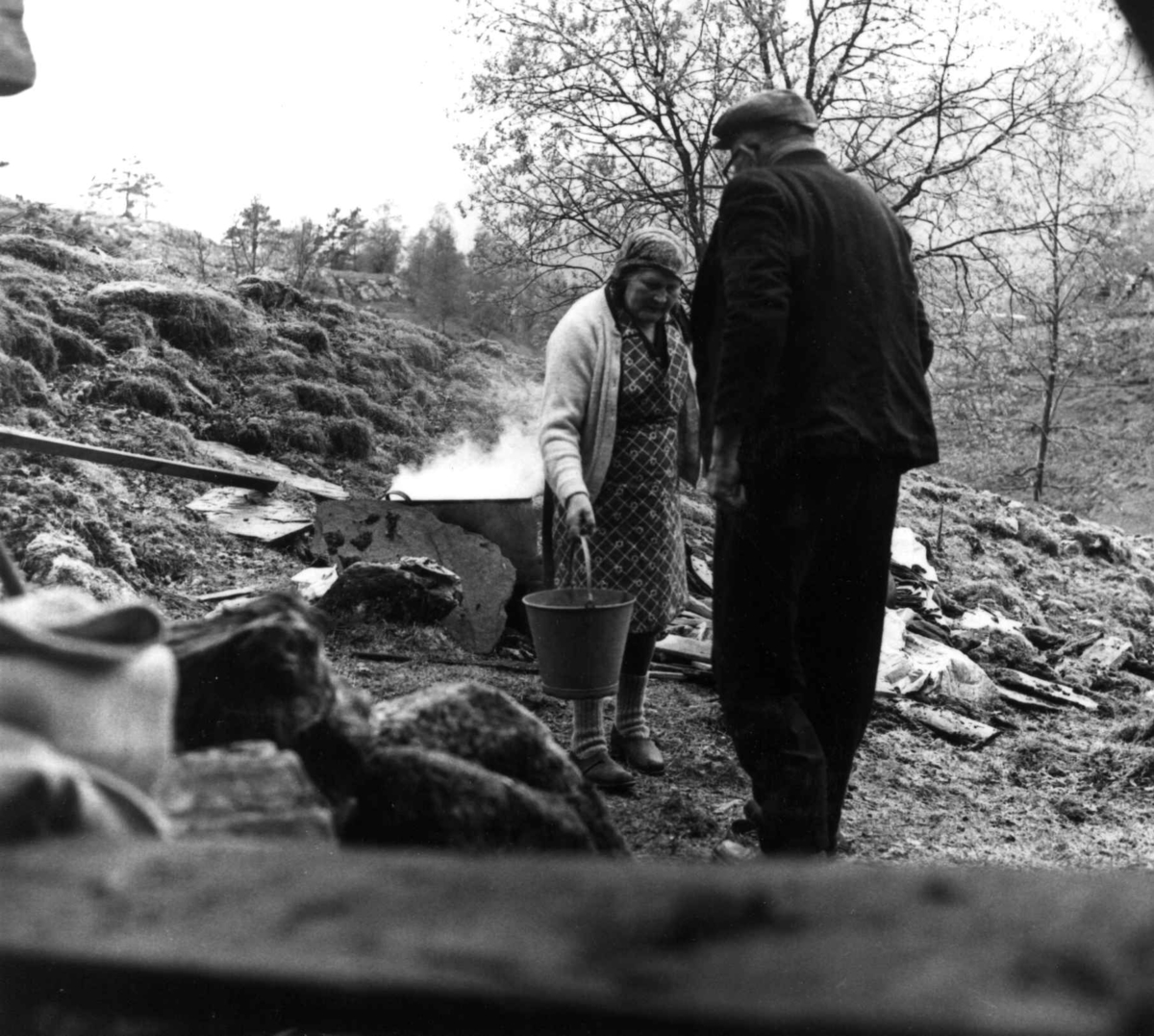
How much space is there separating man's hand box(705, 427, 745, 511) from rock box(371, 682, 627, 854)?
1300mm

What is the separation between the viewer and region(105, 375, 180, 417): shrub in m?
9.20

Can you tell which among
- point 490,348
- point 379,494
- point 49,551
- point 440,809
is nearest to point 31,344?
point 379,494

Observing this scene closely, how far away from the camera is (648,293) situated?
13.1 ft

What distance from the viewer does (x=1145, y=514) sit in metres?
21.0

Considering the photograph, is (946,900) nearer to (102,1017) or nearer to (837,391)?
(102,1017)

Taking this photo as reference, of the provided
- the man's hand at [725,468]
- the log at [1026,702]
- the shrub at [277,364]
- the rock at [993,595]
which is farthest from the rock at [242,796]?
the shrub at [277,364]

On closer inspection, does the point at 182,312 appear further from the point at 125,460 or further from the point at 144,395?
the point at 125,460

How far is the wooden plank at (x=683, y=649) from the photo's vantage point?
640 cm

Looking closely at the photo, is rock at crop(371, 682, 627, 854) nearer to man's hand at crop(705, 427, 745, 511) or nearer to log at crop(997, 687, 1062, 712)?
man's hand at crop(705, 427, 745, 511)

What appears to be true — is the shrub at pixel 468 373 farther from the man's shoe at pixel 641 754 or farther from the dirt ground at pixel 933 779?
the man's shoe at pixel 641 754

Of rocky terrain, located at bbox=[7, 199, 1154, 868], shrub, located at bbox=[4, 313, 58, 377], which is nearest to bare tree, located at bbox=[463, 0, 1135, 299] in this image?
rocky terrain, located at bbox=[7, 199, 1154, 868]

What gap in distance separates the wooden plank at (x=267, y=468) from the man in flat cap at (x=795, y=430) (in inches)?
228

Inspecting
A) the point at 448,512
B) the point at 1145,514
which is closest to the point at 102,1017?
the point at 448,512

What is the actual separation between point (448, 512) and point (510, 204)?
13.9 ft
